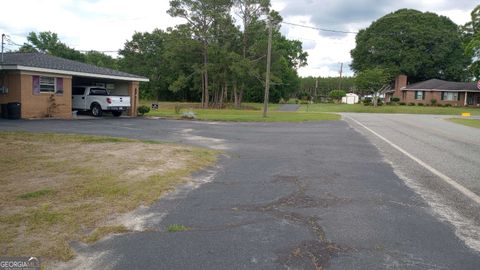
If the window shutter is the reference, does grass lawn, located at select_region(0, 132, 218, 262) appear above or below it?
below

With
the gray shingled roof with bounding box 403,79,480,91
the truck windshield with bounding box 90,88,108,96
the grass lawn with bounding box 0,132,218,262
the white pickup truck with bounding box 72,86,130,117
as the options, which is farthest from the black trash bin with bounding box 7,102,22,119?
the gray shingled roof with bounding box 403,79,480,91

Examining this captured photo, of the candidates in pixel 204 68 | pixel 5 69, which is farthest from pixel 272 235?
pixel 204 68

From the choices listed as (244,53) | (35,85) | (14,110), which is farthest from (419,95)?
(14,110)

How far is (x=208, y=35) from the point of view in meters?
51.4

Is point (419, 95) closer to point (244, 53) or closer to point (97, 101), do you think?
point (244, 53)

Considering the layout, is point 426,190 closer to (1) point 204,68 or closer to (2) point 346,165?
(2) point 346,165

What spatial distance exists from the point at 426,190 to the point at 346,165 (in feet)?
9.10

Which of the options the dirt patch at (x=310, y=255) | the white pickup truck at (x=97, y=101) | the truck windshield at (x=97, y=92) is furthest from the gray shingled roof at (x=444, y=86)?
the dirt patch at (x=310, y=255)

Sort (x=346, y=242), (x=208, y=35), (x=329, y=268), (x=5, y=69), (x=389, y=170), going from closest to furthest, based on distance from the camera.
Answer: (x=329, y=268) < (x=346, y=242) < (x=389, y=170) < (x=5, y=69) < (x=208, y=35)

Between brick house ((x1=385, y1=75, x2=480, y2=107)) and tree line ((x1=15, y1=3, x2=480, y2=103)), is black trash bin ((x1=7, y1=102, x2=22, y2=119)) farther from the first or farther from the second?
brick house ((x1=385, y1=75, x2=480, y2=107))

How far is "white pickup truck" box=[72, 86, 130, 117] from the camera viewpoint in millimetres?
27609

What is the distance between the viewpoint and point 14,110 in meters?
22.5

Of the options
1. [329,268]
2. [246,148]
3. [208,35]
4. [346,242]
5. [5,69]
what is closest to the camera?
[329,268]

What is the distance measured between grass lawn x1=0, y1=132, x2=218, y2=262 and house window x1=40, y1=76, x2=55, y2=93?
12.0m
